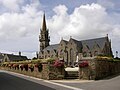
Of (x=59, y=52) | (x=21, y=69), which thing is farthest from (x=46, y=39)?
(x=21, y=69)

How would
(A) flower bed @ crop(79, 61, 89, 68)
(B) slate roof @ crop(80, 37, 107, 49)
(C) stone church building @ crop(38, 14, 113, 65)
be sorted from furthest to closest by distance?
(B) slate roof @ crop(80, 37, 107, 49) → (C) stone church building @ crop(38, 14, 113, 65) → (A) flower bed @ crop(79, 61, 89, 68)

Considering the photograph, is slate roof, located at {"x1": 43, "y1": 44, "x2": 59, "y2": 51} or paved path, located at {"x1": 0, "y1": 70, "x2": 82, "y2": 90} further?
slate roof, located at {"x1": 43, "y1": 44, "x2": 59, "y2": 51}

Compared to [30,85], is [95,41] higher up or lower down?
higher up

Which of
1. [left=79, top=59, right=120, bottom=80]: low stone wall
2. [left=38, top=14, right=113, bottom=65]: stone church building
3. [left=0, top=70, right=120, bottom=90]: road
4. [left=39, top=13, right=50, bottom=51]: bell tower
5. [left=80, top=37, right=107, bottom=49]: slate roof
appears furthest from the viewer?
[left=39, top=13, right=50, bottom=51]: bell tower

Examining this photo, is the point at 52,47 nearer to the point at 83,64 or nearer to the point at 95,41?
the point at 95,41

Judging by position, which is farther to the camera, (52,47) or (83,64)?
(52,47)

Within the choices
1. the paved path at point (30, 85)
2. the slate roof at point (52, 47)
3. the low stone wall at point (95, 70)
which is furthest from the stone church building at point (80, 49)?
the paved path at point (30, 85)

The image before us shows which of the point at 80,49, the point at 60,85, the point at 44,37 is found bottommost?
the point at 60,85

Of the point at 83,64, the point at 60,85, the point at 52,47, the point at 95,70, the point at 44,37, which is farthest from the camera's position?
the point at 44,37

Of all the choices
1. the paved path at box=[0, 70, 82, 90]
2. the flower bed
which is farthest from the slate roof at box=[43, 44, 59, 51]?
the paved path at box=[0, 70, 82, 90]

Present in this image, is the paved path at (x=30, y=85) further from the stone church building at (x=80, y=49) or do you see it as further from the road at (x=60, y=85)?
the stone church building at (x=80, y=49)

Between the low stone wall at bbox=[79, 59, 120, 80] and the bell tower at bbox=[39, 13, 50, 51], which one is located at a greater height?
the bell tower at bbox=[39, 13, 50, 51]

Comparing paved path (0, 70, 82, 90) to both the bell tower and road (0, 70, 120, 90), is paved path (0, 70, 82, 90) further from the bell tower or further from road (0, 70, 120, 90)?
the bell tower

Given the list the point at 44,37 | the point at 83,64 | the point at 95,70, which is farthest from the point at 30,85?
the point at 44,37
